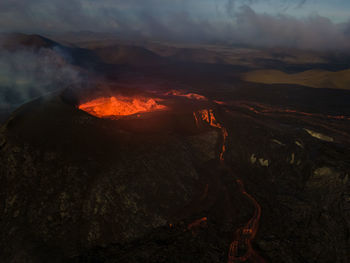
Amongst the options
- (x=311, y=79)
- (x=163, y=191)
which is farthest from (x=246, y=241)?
(x=311, y=79)

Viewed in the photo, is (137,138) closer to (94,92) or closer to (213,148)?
(213,148)

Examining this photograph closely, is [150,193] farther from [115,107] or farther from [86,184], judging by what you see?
[115,107]

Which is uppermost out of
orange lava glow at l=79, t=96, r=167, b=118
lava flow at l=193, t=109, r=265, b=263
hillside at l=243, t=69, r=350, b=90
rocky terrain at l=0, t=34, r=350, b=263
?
hillside at l=243, t=69, r=350, b=90

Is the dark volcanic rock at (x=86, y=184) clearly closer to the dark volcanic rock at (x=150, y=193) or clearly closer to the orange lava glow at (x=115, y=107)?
the dark volcanic rock at (x=150, y=193)

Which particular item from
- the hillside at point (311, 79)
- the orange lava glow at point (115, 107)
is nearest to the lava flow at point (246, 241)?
the orange lava glow at point (115, 107)

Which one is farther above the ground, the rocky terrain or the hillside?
the hillside

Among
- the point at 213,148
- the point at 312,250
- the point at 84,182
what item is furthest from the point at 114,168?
the point at 312,250

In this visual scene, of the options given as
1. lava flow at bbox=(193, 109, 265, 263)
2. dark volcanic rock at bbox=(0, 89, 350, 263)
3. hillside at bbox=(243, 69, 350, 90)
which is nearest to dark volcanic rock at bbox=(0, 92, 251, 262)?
dark volcanic rock at bbox=(0, 89, 350, 263)

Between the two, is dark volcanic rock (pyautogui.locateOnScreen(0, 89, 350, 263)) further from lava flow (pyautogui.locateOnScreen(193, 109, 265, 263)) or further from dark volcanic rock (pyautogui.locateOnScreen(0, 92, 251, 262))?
lava flow (pyautogui.locateOnScreen(193, 109, 265, 263))
